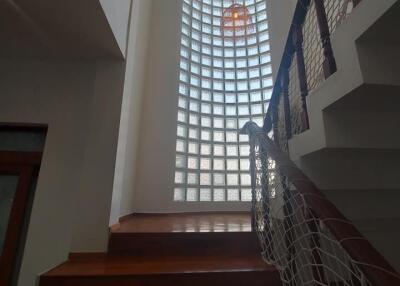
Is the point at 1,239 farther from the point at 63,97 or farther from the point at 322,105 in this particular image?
the point at 322,105

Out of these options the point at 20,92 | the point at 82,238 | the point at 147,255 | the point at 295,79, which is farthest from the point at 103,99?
the point at 295,79

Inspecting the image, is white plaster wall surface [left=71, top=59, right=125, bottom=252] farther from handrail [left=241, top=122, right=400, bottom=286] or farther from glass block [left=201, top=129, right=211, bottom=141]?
glass block [left=201, top=129, right=211, bottom=141]

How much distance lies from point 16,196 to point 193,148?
2.01m

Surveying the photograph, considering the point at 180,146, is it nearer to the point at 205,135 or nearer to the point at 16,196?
the point at 205,135

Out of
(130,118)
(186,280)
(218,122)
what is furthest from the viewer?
(218,122)

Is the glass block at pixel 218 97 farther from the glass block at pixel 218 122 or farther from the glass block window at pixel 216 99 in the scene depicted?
the glass block at pixel 218 122

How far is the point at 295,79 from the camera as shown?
6.75 ft

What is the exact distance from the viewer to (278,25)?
3.27 meters

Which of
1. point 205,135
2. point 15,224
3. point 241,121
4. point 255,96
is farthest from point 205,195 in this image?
point 15,224

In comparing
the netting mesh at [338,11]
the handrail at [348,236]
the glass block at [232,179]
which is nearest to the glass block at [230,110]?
the glass block at [232,179]

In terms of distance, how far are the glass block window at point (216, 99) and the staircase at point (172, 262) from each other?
4.39 ft

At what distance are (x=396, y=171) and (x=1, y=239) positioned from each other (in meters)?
2.77

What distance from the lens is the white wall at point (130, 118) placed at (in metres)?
1.77

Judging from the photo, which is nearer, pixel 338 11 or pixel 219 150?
pixel 338 11
